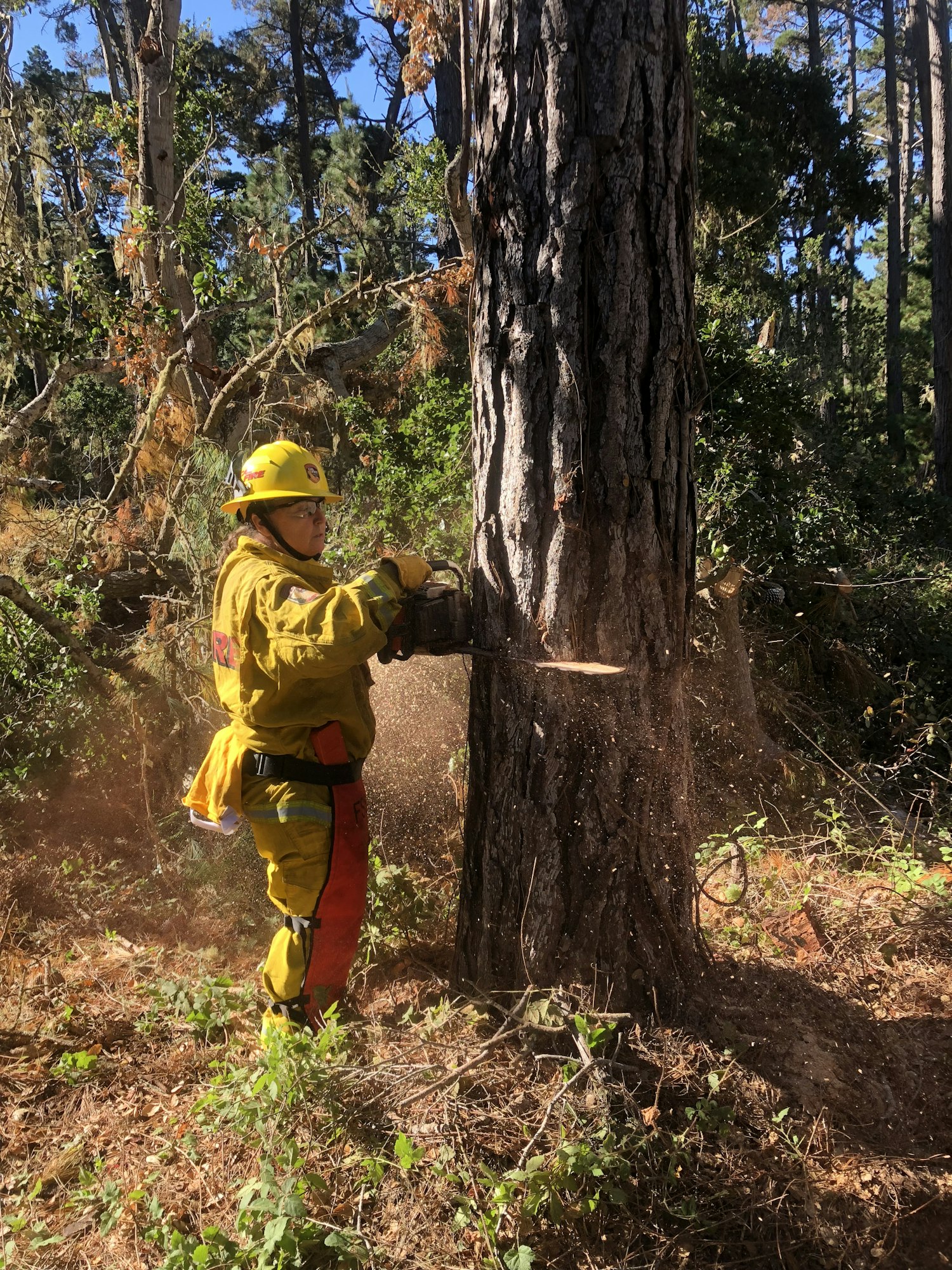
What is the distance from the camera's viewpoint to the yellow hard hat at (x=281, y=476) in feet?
9.40

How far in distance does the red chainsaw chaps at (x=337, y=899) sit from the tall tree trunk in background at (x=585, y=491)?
1.68ft

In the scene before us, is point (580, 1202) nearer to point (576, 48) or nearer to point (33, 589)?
point (576, 48)

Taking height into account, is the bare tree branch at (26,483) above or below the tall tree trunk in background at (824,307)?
below

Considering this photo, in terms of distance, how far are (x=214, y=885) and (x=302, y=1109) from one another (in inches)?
85.5

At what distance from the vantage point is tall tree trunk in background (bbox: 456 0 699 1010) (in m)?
2.24

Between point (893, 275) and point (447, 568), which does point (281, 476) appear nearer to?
point (447, 568)

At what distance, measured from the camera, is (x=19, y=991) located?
3412 millimetres

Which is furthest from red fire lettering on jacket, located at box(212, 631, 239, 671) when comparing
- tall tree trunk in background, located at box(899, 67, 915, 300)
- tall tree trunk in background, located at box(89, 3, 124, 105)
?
tall tree trunk in background, located at box(899, 67, 915, 300)

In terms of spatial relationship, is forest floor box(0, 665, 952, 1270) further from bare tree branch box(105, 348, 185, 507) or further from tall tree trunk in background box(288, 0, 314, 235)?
tall tree trunk in background box(288, 0, 314, 235)

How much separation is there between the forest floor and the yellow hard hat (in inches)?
66.2

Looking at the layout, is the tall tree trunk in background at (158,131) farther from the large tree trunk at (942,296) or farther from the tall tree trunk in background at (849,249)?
the tall tree trunk in background at (849,249)

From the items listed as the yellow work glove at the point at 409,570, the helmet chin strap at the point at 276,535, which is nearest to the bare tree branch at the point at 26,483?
the helmet chin strap at the point at 276,535

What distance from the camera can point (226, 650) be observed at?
9.34ft

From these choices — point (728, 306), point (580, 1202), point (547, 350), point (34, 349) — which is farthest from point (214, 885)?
point (728, 306)
